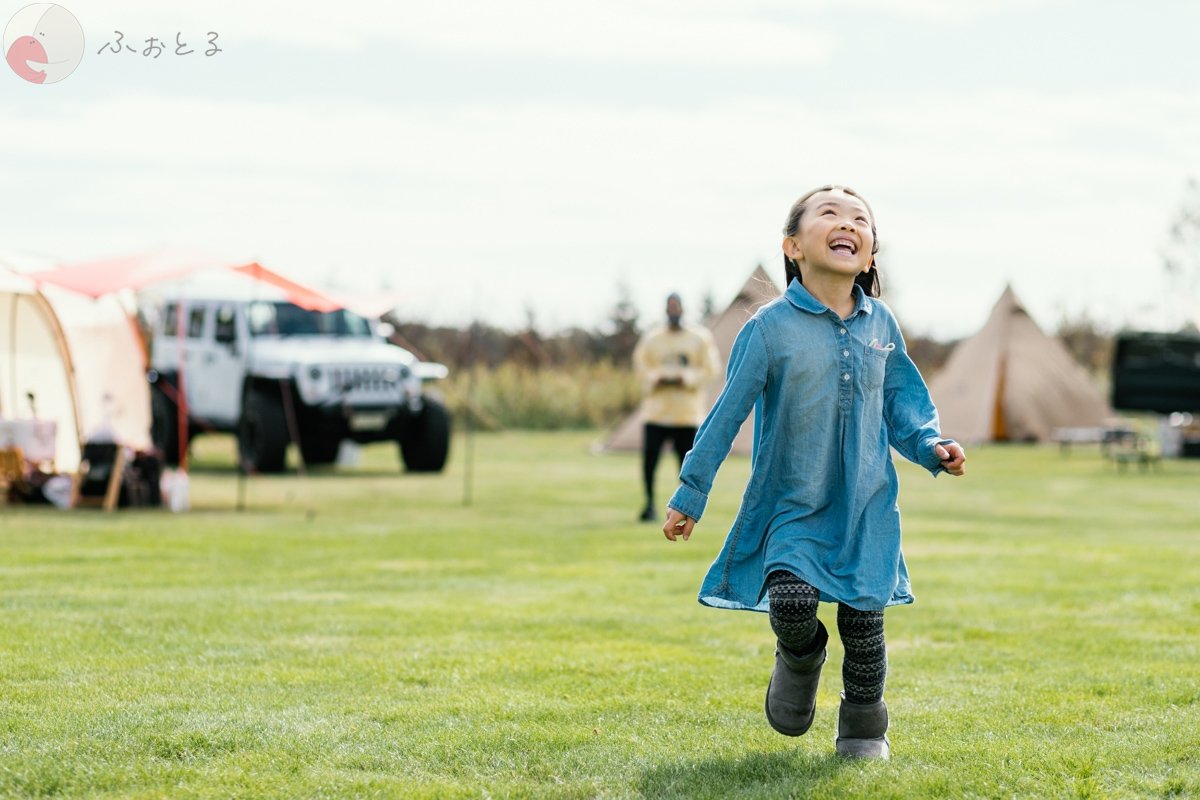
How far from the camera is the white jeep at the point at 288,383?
18.4m

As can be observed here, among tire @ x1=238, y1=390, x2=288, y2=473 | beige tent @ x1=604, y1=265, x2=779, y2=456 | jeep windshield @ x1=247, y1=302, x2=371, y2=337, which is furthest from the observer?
beige tent @ x1=604, y1=265, x2=779, y2=456

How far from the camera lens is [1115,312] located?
4453 cm

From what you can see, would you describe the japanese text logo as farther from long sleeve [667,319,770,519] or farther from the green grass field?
long sleeve [667,319,770,519]

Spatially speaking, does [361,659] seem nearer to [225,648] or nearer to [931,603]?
[225,648]

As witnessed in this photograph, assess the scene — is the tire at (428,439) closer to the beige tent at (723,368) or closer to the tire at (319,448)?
the tire at (319,448)

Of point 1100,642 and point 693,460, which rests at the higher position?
point 693,460

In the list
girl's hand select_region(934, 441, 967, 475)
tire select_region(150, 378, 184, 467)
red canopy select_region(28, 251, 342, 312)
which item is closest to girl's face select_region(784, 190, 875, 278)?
girl's hand select_region(934, 441, 967, 475)

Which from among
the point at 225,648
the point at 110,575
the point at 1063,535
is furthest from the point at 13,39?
the point at 1063,535

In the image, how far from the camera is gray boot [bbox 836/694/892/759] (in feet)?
14.9

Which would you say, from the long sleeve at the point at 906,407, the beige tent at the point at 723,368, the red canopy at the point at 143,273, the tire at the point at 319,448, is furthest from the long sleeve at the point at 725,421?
the tire at the point at 319,448

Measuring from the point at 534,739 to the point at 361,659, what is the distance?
5.38 ft

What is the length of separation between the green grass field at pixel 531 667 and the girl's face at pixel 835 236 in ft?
4.41

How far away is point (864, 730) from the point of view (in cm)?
454

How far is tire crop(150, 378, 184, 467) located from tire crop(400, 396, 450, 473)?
8.63ft
